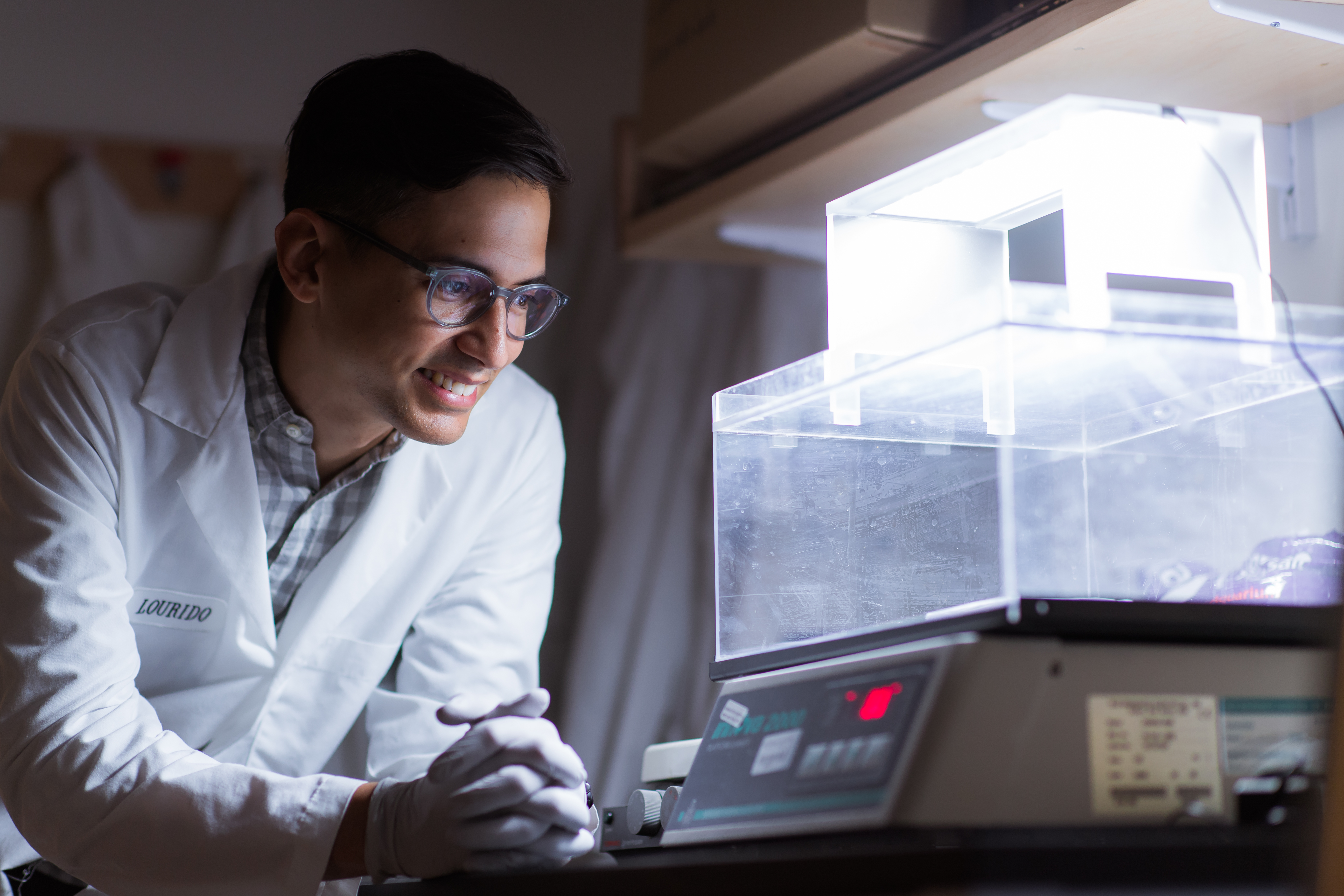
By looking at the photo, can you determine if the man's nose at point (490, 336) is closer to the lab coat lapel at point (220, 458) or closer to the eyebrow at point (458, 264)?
the eyebrow at point (458, 264)

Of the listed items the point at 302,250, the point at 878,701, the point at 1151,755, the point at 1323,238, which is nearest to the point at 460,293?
the point at 302,250

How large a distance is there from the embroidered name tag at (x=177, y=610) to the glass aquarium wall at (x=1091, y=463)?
2.36ft

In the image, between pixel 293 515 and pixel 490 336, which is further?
pixel 293 515

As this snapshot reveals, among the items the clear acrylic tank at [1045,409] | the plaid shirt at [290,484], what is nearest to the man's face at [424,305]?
the plaid shirt at [290,484]

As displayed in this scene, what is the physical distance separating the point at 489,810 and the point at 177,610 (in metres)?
0.66

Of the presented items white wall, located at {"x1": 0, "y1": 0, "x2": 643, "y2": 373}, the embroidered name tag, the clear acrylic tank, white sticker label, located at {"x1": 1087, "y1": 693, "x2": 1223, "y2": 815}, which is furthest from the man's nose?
white wall, located at {"x1": 0, "y1": 0, "x2": 643, "y2": 373}

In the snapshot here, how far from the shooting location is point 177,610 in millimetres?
1387

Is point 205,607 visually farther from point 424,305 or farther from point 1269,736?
point 1269,736

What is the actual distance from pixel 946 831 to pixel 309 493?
974 mm

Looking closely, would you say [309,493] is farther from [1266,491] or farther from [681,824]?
[1266,491]

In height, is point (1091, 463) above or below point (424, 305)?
below

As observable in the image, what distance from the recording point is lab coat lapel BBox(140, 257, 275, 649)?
4.44 ft

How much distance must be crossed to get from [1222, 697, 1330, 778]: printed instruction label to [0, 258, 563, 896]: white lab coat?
26.5 inches

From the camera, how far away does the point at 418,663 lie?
60.3 inches
